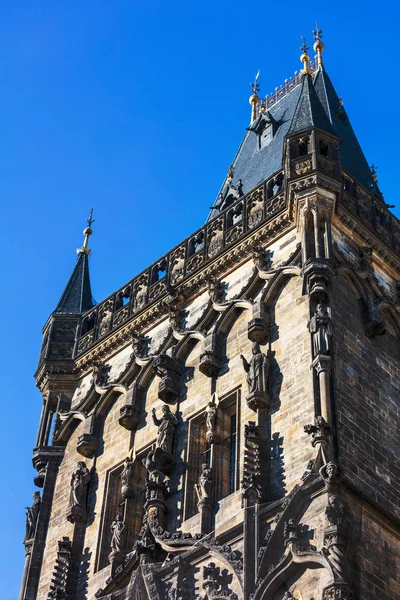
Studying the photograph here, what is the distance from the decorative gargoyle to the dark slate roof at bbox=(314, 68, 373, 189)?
22.8 ft

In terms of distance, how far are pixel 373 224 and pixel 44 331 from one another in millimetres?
7643

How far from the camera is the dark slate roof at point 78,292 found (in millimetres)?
25469

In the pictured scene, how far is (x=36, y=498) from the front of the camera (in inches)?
854

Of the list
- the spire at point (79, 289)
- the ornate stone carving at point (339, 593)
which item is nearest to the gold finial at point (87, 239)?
the spire at point (79, 289)

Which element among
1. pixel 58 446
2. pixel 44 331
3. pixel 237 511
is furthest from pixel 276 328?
pixel 44 331

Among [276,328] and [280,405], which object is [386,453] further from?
[276,328]

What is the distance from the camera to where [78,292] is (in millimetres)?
26078

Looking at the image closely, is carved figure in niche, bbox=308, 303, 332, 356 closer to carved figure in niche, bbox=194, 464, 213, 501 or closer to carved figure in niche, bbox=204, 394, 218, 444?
carved figure in niche, bbox=204, 394, 218, 444

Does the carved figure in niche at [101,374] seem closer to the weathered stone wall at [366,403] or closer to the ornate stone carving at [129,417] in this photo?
the ornate stone carving at [129,417]

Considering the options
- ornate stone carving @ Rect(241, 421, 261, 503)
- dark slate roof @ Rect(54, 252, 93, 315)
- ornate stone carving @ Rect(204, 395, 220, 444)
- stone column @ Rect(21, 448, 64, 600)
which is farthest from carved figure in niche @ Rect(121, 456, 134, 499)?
dark slate roof @ Rect(54, 252, 93, 315)

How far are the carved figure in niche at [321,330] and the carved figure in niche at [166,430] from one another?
3.10 metres

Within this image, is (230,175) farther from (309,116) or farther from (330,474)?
(330,474)

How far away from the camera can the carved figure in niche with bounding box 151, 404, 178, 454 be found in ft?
63.6

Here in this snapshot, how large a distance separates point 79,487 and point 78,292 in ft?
20.8
